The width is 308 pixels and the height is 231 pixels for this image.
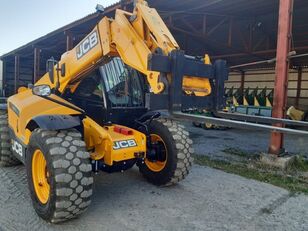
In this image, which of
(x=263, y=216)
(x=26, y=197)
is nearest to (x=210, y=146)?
(x=263, y=216)

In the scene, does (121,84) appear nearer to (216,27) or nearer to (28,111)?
(28,111)

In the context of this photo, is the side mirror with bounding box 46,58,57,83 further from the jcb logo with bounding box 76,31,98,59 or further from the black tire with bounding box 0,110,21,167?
the black tire with bounding box 0,110,21,167

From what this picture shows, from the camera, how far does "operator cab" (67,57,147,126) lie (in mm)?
4223

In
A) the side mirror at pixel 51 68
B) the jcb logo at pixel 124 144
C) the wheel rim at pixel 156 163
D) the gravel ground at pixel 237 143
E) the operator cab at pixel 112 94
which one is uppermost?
the side mirror at pixel 51 68

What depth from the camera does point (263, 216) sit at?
12.3 feet

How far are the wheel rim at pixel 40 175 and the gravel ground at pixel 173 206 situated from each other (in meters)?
0.27

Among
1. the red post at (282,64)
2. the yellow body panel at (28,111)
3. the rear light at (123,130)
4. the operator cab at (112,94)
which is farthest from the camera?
the red post at (282,64)

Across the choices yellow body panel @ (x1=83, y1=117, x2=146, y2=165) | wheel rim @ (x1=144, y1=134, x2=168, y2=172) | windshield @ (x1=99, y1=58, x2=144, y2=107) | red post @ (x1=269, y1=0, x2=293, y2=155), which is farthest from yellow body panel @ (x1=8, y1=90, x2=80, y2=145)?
red post @ (x1=269, y1=0, x2=293, y2=155)

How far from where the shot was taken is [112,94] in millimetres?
4250

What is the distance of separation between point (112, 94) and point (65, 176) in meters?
1.48

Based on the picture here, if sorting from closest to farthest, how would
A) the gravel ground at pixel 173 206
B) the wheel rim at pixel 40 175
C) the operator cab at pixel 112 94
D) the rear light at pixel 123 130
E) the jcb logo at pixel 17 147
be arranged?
the gravel ground at pixel 173 206 < the wheel rim at pixel 40 175 < the rear light at pixel 123 130 < the operator cab at pixel 112 94 < the jcb logo at pixel 17 147

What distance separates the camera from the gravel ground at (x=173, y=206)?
11.2 ft

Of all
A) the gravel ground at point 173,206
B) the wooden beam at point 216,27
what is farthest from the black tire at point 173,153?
the wooden beam at point 216,27

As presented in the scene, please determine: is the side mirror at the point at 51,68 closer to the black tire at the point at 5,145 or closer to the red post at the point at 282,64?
the black tire at the point at 5,145
